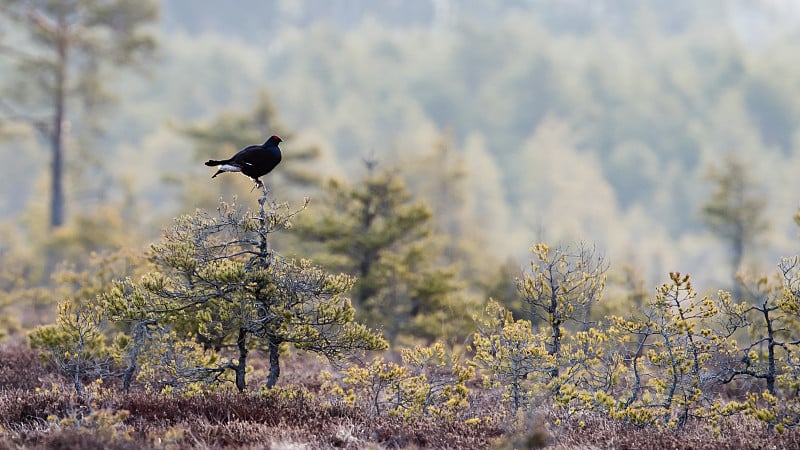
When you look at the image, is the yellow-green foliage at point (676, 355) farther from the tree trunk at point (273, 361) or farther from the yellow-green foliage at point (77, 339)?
the yellow-green foliage at point (77, 339)

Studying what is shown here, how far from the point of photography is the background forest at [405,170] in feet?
25.9

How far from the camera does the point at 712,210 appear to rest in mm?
25188

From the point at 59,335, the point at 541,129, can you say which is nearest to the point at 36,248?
the point at 59,335

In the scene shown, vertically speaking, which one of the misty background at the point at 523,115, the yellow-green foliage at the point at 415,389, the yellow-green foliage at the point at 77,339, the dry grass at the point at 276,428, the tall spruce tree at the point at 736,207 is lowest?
the dry grass at the point at 276,428

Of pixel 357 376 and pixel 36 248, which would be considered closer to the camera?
pixel 357 376

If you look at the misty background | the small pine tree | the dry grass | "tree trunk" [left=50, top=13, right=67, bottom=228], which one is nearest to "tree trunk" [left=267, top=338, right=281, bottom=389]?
the small pine tree

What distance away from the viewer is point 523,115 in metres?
107

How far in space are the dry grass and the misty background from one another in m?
53.3

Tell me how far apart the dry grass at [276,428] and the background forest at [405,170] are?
35 cm

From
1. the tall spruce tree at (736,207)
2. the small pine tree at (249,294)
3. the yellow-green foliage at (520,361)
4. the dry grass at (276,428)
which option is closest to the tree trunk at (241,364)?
the small pine tree at (249,294)

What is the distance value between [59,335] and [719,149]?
99.7 m

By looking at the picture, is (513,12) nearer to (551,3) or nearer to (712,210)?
(551,3)

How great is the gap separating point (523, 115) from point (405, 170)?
66868mm

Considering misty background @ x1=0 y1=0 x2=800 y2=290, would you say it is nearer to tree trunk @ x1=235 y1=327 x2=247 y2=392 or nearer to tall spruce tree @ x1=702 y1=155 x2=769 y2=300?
tall spruce tree @ x1=702 y1=155 x2=769 y2=300
